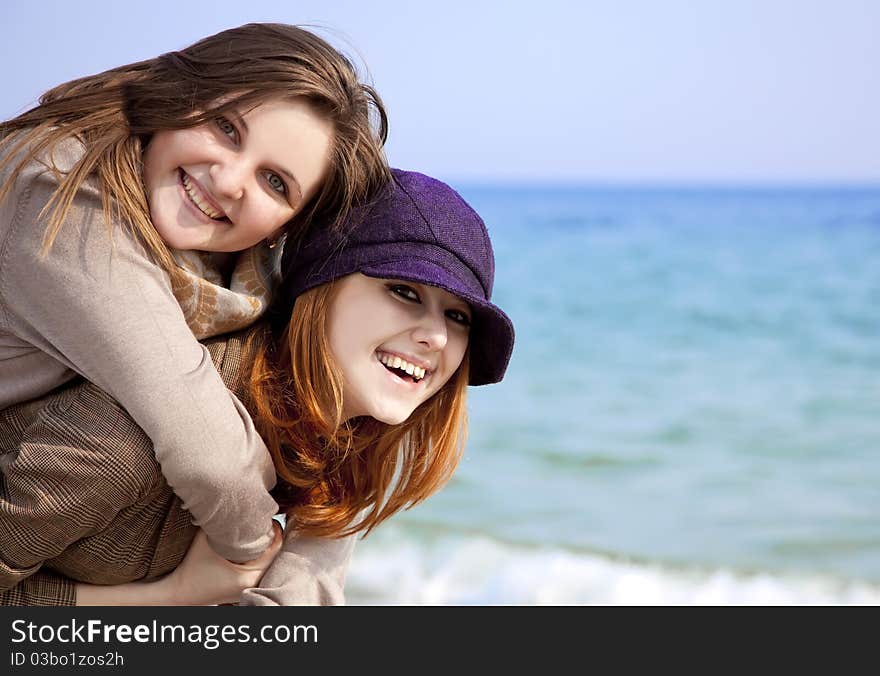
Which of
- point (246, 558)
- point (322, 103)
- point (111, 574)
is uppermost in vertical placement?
point (322, 103)

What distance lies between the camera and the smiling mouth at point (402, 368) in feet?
8.62

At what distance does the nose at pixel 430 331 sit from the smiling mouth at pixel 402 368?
6 cm

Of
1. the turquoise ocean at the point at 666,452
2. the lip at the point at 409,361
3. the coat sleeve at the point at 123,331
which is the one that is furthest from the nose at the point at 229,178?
the turquoise ocean at the point at 666,452

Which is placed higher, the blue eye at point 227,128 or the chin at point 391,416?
the blue eye at point 227,128

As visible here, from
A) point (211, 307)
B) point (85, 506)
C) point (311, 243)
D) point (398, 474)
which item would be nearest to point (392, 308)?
point (311, 243)

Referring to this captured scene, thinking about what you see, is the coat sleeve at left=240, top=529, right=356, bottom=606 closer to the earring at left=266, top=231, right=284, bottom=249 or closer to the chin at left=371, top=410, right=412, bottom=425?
the chin at left=371, top=410, right=412, bottom=425

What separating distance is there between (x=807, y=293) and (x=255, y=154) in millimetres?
12336

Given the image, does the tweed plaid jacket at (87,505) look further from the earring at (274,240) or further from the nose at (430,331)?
the nose at (430,331)

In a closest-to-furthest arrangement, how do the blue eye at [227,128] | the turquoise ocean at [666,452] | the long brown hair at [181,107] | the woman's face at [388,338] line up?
the long brown hair at [181,107] < the blue eye at [227,128] < the woman's face at [388,338] < the turquoise ocean at [666,452]

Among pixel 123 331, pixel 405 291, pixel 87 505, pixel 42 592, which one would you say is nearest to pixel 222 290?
pixel 123 331

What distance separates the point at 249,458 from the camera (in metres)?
2.36

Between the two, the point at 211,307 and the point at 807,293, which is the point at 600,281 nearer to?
the point at 807,293

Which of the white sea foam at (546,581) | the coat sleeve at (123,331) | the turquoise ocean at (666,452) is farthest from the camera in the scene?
the turquoise ocean at (666,452)

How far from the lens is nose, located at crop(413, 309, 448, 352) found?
2592 mm
